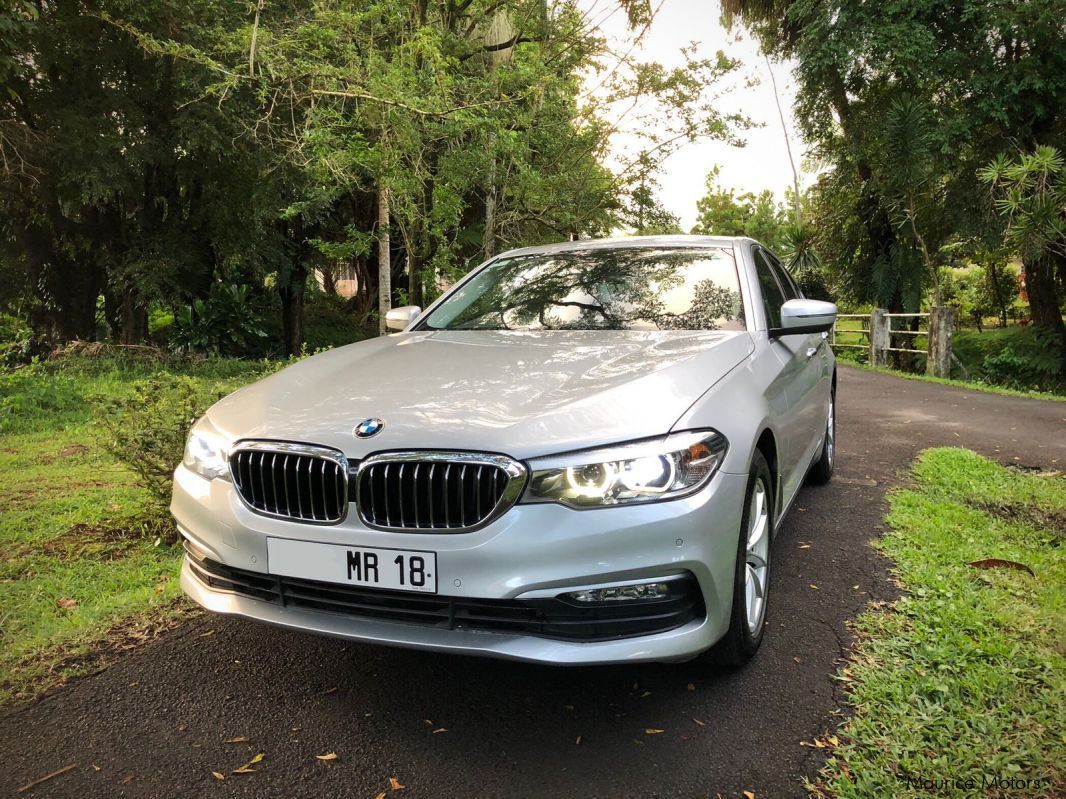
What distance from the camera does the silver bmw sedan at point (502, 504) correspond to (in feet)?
7.13

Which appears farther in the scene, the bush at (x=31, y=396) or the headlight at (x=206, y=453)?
the bush at (x=31, y=396)

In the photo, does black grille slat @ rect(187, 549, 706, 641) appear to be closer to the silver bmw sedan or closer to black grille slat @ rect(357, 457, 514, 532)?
the silver bmw sedan

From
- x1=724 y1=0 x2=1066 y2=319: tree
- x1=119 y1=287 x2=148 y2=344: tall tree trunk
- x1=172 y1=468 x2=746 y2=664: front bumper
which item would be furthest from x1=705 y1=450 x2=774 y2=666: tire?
x1=119 y1=287 x2=148 y2=344: tall tree trunk

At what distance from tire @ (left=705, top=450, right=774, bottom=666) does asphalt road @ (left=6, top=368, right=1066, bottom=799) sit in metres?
0.13

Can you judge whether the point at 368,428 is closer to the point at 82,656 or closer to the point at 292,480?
the point at 292,480

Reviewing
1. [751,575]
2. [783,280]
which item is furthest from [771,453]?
[783,280]

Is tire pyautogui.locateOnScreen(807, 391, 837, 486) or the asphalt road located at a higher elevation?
tire pyautogui.locateOnScreen(807, 391, 837, 486)

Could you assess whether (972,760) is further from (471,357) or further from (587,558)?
(471,357)

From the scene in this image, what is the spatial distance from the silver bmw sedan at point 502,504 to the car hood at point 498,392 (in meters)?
0.01

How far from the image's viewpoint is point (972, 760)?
7.22 feet

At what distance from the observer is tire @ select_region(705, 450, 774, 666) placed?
8.27 ft

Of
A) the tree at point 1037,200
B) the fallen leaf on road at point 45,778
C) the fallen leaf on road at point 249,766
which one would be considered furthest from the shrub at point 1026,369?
the fallen leaf on road at point 45,778

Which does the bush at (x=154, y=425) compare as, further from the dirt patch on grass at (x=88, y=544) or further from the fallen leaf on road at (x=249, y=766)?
the fallen leaf on road at (x=249, y=766)

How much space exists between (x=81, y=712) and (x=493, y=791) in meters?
1.49
